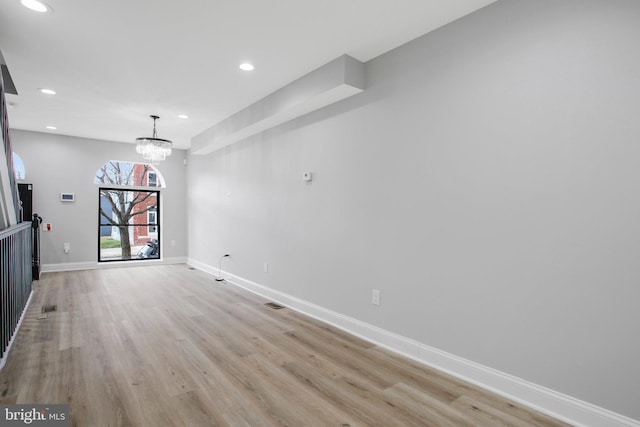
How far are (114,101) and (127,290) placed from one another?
106 inches

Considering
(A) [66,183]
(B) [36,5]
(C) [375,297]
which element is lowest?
(C) [375,297]

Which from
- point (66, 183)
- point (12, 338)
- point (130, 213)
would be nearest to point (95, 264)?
point (130, 213)

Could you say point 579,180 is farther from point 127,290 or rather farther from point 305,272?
point 127,290

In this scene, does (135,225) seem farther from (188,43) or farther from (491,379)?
(491,379)

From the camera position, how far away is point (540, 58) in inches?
75.9

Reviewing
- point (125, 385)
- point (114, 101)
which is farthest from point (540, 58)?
point (114, 101)

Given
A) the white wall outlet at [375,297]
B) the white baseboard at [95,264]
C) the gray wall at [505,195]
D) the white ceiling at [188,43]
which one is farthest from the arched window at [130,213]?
the white wall outlet at [375,297]

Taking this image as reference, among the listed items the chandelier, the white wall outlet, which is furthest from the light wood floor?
the chandelier

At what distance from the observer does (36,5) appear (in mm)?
2219

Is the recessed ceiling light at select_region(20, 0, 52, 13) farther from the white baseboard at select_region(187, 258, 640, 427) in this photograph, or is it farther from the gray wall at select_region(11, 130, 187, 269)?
the gray wall at select_region(11, 130, 187, 269)

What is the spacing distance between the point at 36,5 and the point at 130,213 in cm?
589

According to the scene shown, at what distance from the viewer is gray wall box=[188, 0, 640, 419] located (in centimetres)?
168

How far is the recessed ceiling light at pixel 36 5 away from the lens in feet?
7.16

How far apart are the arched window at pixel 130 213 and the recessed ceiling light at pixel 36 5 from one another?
5.03 meters
